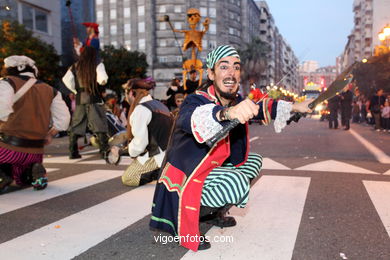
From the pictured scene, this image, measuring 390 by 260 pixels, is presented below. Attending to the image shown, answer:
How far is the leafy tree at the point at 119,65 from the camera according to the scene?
4469 cm

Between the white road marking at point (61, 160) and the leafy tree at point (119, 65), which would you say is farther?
the leafy tree at point (119, 65)

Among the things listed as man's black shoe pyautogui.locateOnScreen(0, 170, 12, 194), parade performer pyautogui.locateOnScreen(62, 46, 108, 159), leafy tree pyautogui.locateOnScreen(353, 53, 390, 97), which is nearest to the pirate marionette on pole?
parade performer pyautogui.locateOnScreen(62, 46, 108, 159)

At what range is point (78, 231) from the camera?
320 centimetres

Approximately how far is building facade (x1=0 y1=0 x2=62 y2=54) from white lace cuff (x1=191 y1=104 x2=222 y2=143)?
21.5 meters

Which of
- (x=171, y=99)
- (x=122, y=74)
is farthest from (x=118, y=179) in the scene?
(x=122, y=74)

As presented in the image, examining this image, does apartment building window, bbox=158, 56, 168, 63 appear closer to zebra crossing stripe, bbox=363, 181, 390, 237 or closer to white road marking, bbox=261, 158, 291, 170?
white road marking, bbox=261, 158, 291, 170

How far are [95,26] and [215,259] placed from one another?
627 centimetres

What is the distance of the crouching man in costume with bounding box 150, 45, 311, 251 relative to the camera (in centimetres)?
260

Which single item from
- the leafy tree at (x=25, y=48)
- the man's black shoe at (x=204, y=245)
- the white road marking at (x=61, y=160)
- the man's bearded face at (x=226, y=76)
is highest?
the leafy tree at (x=25, y=48)

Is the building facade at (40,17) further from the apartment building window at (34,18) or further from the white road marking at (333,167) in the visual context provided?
the white road marking at (333,167)

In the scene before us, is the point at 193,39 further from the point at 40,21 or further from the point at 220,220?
the point at 40,21

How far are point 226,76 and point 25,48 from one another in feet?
58.0

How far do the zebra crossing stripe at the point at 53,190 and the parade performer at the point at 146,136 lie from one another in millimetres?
683

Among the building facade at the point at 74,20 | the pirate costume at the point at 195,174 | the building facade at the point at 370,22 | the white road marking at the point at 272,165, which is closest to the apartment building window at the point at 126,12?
the building facade at the point at 74,20
